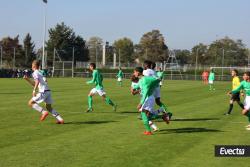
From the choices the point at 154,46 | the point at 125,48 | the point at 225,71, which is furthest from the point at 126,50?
the point at 225,71

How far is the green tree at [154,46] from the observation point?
132 metres

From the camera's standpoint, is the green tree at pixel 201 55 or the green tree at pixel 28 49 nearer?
the green tree at pixel 28 49

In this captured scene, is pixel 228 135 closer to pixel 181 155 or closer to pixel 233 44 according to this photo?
pixel 181 155

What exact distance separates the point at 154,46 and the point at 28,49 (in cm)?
3693

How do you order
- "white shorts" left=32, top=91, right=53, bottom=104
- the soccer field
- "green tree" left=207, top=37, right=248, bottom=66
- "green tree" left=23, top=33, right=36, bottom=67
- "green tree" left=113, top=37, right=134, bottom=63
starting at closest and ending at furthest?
1. the soccer field
2. "white shorts" left=32, top=91, right=53, bottom=104
3. "green tree" left=23, top=33, right=36, bottom=67
4. "green tree" left=207, top=37, right=248, bottom=66
5. "green tree" left=113, top=37, right=134, bottom=63

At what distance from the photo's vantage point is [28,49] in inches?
4567

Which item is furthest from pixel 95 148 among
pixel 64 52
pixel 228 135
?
pixel 64 52

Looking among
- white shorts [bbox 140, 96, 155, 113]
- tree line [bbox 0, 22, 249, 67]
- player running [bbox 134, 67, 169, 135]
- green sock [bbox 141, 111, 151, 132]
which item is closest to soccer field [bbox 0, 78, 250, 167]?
green sock [bbox 141, 111, 151, 132]

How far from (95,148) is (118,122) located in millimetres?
5375

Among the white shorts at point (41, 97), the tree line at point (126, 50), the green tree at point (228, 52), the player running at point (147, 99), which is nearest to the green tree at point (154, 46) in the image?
the tree line at point (126, 50)

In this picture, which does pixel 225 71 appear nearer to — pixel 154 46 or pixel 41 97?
pixel 154 46

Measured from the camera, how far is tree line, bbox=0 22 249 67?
11425 cm

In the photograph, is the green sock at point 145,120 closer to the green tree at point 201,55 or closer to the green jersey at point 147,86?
the green jersey at point 147,86

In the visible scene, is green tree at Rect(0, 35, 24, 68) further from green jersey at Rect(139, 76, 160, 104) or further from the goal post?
green jersey at Rect(139, 76, 160, 104)
